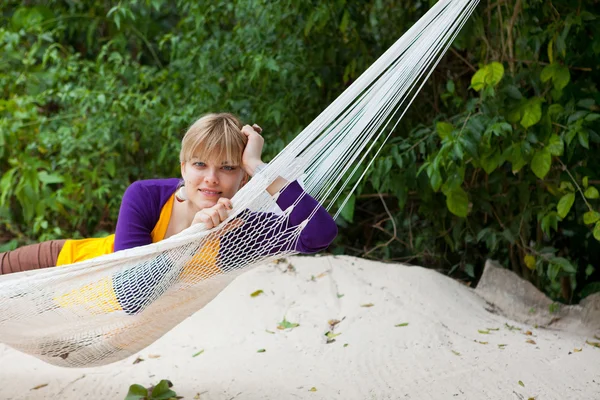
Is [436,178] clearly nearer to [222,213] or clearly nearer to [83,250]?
[222,213]

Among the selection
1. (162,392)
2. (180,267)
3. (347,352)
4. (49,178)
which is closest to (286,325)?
(347,352)

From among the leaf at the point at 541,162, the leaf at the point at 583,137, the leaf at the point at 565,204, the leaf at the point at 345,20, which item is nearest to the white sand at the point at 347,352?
the leaf at the point at 565,204

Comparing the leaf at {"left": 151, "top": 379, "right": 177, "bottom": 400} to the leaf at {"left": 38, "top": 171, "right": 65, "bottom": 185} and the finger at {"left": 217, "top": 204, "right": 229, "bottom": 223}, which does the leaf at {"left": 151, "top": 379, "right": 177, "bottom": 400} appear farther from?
the leaf at {"left": 38, "top": 171, "right": 65, "bottom": 185}

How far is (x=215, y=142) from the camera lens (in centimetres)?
189

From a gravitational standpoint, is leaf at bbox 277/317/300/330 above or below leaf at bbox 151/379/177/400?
below

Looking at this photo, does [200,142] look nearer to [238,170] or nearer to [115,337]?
[238,170]

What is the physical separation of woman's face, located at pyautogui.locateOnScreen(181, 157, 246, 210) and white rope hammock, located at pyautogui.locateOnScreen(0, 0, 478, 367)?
0.13m

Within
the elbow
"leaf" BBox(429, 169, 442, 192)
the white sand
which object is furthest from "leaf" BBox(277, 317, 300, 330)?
the elbow

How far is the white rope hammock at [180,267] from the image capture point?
1.80 meters

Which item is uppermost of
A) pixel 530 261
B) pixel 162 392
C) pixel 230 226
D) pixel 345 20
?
pixel 345 20

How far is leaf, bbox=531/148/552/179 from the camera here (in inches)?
100

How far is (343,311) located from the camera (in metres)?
2.79

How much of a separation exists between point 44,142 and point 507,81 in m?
Answer: 1.98

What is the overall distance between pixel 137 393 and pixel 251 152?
82cm
